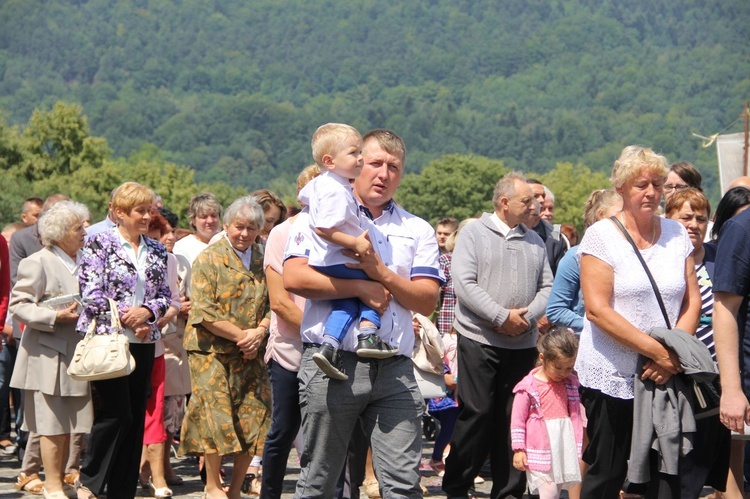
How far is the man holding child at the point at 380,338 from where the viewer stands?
510cm

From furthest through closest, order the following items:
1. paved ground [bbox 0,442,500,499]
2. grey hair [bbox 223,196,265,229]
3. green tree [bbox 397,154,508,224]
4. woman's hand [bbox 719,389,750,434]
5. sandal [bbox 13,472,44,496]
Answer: green tree [bbox 397,154,508,224] → paved ground [bbox 0,442,500,499] → sandal [bbox 13,472,44,496] → grey hair [bbox 223,196,265,229] → woman's hand [bbox 719,389,750,434]

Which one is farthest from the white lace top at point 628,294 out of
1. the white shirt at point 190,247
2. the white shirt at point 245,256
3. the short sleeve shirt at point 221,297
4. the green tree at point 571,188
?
the green tree at point 571,188

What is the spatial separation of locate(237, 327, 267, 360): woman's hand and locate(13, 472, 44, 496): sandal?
206 centimetres

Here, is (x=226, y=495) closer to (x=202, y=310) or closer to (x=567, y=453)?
(x=202, y=310)

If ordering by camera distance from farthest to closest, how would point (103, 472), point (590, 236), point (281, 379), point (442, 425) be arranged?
point (442, 425), point (103, 472), point (281, 379), point (590, 236)

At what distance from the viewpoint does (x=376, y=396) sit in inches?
203

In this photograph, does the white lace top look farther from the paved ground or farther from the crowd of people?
the paved ground

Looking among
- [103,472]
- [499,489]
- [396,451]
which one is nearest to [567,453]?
[499,489]

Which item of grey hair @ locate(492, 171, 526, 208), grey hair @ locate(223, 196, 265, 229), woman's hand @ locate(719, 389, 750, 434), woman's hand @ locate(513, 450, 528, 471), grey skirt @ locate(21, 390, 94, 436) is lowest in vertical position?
woman's hand @ locate(513, 450, 528, 471)

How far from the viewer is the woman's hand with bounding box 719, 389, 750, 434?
4.98m

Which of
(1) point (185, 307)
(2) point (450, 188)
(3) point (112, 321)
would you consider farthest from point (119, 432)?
(2) point (450, 188)

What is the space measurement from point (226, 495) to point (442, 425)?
290 centimetres

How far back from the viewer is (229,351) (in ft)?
25.5

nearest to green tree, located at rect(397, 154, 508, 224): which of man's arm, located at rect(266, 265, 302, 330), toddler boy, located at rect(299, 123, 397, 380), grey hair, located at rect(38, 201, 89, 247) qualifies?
grey hair, located at rect(38, 201, 89, 247)
